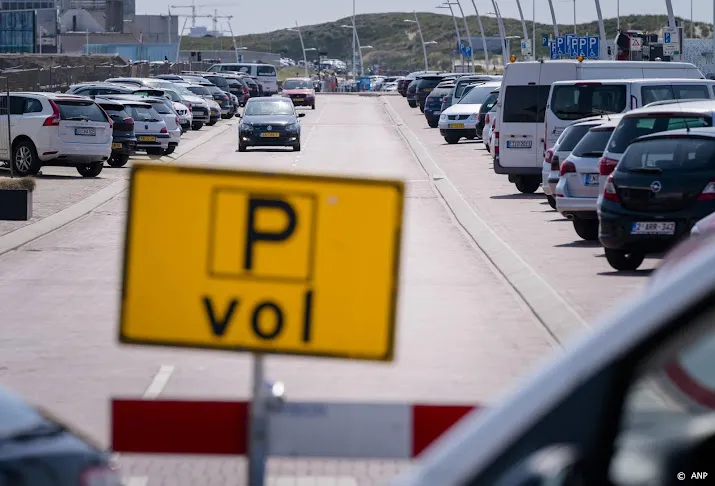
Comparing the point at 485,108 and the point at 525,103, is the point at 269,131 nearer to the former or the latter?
the point at 485,108

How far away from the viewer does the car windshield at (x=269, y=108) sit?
154 feet

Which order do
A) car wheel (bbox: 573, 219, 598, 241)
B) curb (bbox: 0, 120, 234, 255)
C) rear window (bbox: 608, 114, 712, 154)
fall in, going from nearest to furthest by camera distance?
1. rear window (bbox: 608, 114, 712, 154)
2. car wheel (bbox: 573, 219, 598, 241)
3. curb (bbox: 0, 120, 234, 255)

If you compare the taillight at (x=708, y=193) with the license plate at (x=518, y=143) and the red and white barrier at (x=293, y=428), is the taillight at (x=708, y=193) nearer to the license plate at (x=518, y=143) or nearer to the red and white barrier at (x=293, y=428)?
the red and white barrier at (x=293, y=428)

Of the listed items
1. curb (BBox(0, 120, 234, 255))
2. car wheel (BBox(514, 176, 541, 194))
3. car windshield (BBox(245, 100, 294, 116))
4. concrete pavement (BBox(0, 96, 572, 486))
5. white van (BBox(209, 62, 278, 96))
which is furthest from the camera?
white van (BBox(209, 62, 278, 96))

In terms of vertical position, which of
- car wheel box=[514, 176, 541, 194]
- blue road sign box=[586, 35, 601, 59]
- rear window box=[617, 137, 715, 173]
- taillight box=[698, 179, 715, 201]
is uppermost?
blue road sign box=[586, 35, 601, 59]

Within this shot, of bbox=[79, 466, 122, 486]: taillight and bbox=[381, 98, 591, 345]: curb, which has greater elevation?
bbox=[79, 466, 122, 486]: taillight

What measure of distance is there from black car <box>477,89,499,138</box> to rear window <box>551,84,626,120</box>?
1484cm

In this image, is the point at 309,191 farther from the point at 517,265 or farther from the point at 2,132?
the point at 2,132

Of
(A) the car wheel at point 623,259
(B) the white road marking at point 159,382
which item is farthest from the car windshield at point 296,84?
(B) the white road marking at point 159,382

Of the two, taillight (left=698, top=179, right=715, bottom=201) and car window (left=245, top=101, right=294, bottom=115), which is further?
car window (left=245, top=101, right=294, bottom=115)

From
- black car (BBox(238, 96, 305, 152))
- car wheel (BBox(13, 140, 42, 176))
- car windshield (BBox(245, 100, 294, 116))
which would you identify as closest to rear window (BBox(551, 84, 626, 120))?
car wheel (BBox(13, 140, 42, 176))

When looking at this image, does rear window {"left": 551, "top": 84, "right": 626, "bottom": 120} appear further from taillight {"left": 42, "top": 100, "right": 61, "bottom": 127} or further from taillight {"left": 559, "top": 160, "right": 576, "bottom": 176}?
taillight {"left": 42, "top": 100, "right": 61, "bottom": 127}

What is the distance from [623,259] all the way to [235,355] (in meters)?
6.18

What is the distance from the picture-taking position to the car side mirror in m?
2.49
